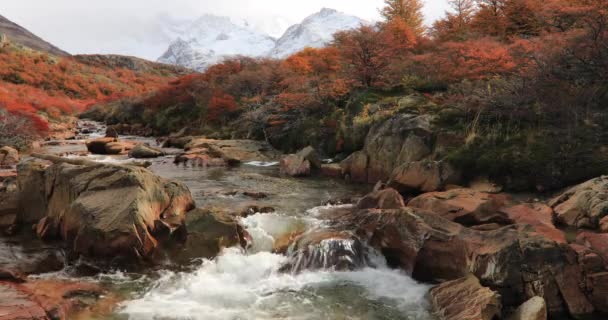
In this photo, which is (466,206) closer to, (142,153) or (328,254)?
(328,254)

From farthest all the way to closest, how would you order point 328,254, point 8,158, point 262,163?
point 262,163
point 8,158
point 328,254

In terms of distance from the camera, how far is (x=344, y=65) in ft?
82.6

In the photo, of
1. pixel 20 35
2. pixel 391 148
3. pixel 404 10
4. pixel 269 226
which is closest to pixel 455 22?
pixel 404 10

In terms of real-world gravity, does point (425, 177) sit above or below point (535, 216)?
above

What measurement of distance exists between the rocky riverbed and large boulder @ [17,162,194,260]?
35 millimetres

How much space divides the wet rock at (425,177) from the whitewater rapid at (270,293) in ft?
14.6

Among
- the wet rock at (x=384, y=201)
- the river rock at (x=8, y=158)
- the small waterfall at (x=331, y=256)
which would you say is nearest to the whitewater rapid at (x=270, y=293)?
the small waterfall at (x=331, y=256)

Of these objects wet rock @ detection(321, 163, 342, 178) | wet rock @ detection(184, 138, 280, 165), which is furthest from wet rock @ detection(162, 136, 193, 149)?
wet rock @ detection(321, 163, 342, 178)

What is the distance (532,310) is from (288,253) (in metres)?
5.14

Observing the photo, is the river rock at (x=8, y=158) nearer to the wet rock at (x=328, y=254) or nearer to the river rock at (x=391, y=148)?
the river rock at (x=391, y=148)

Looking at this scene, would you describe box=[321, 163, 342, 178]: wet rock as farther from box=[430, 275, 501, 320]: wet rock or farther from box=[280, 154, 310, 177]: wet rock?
box=[430, 275, 501, 320]: wet rock

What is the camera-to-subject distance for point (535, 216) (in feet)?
29.0

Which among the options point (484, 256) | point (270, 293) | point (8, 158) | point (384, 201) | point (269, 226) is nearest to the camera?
point (484, 256)

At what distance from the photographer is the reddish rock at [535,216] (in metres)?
7.71
